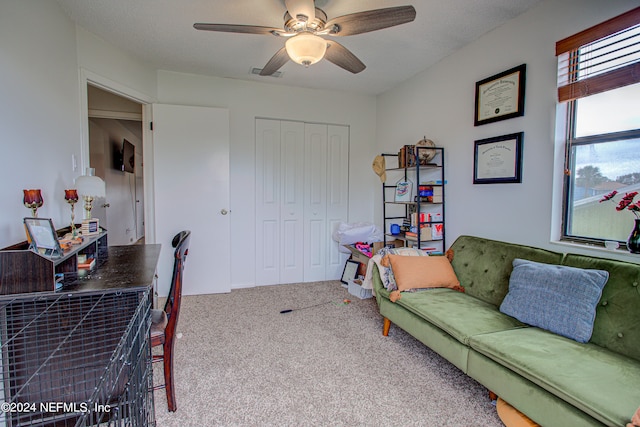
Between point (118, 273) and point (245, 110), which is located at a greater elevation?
point (245, 110)

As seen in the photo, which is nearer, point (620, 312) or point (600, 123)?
point (620, 312)

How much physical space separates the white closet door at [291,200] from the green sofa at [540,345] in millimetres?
1981

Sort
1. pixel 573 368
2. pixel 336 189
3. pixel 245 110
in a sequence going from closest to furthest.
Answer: pixel 573 368 → pixel 245 110 → pixel 336 189

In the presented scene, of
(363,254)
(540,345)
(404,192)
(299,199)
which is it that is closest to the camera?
(540,345)

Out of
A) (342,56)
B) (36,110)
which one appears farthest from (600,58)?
(36,110)

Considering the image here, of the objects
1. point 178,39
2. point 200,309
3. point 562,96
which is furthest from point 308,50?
point 200,309

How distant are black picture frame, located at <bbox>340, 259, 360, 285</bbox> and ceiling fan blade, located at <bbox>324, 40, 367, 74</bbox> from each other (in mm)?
2343

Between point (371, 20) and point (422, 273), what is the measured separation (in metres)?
1.79

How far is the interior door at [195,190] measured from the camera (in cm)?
348

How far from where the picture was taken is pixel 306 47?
1.94 meters

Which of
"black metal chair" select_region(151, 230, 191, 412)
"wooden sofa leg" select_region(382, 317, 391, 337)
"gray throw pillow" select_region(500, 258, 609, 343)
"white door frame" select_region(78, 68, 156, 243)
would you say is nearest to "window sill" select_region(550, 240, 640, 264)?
"gray throw pillow" select_region(500, 258, 609, 343)

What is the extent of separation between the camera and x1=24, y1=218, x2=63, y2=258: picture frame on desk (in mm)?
1460

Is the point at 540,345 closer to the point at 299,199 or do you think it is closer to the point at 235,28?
the point at 235,28

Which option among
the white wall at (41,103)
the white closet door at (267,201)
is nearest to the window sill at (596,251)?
the white closet door at (267,201)
